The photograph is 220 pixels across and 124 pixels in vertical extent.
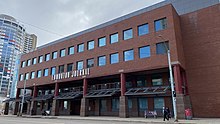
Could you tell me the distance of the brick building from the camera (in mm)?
25819

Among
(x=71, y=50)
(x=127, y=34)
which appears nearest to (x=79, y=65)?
(x=71, y=50)

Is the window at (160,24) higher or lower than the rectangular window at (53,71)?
higher

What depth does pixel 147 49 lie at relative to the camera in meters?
27.9

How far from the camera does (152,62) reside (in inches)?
1041

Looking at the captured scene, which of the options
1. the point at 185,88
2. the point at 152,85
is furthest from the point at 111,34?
the point at 185,88

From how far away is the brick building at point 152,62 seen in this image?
25.8m

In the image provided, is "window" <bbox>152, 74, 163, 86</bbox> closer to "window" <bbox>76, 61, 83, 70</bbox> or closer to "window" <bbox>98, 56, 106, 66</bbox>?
"window" <bbox>98, 56, 106, 66</bbox>

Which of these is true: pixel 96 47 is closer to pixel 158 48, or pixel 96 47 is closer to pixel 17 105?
pixel 158 48

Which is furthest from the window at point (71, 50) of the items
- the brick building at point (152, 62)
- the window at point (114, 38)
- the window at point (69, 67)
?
the window at point (114, 38)

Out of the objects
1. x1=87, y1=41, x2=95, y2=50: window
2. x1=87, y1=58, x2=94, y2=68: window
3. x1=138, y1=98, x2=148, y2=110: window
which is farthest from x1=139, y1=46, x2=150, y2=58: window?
x1=87, y1=41, x2=95, y2=50: window

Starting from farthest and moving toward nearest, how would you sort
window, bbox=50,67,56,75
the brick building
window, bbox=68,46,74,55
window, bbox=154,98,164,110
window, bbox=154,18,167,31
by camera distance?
window, bbox=50,67,56,75 < window, bbox=68,46,74,55 < window, bbox=154,98,164,110 < window, bbox=154,18,167,31 < the brick building

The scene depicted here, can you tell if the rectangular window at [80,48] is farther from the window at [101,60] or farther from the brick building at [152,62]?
the window at [101,60]

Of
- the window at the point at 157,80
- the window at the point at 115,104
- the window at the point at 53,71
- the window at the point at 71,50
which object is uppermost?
the window at the point at 71,50

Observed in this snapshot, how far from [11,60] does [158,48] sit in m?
140
